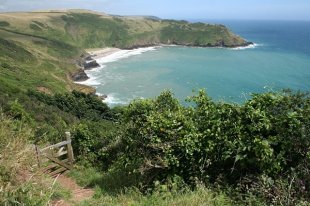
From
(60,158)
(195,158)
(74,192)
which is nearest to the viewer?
(195,158)

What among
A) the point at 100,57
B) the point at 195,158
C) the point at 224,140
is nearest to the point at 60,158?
the point at 195,158

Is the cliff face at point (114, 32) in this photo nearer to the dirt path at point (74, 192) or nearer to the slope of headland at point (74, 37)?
the slope of headland at point (74, 37)

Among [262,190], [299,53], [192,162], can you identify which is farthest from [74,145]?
→ [299,53]

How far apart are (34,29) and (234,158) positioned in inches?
5406

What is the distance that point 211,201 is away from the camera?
6.62 meters

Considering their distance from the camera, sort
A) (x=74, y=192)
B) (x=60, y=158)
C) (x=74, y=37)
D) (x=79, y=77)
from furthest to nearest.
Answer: (x=74, y=37)
(x=79, y=77)
(x=60, y=158)
(x=74, y=192)

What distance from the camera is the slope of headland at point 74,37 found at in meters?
86.4

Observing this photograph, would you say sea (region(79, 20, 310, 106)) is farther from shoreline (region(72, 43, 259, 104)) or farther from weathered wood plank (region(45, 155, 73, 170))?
weathered wood plank (region(45, 155, 73, 170))

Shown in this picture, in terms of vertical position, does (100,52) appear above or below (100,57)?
above

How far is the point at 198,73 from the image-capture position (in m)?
87.3

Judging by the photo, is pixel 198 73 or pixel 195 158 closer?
pixel 195 158

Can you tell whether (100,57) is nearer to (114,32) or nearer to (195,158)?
(114,32)

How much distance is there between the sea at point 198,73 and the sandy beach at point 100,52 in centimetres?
410

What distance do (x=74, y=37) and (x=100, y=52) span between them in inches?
872
